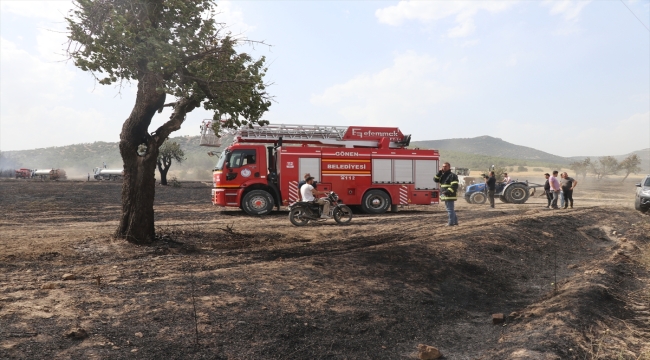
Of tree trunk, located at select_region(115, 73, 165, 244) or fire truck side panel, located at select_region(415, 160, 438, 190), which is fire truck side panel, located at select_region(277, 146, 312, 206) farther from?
tree trunk, located at select_region(115, 73, 165, 244)

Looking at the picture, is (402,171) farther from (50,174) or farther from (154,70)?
(50,174)

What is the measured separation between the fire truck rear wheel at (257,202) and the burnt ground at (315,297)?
19.0 feet

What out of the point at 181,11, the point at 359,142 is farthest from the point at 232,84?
the point at 359,142

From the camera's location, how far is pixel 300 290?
6.82m

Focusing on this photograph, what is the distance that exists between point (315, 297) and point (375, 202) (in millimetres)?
13118

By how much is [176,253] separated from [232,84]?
3.56m

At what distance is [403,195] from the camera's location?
20.0 meters

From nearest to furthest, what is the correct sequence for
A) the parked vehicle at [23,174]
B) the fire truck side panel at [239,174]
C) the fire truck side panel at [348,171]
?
the fire truck side panel at [239,174] < the fire truck side panel at [348,171] < the parked vehicle at [23,174]

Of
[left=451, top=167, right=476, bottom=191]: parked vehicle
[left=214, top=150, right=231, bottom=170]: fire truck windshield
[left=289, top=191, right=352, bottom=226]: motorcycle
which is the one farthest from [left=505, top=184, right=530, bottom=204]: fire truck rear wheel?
[left=214, top=150, right=231, bottom=170]: fire truck windshield

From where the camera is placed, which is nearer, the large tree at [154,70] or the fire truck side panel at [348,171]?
the large tree at [154,70]

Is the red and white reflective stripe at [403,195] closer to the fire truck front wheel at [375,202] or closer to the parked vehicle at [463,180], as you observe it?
the fire truck front wheel at [375,202]

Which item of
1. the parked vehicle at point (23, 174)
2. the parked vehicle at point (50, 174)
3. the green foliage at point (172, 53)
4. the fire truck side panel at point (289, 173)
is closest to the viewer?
the green foliage at point (172, 53)

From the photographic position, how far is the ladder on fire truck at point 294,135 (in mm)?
18469

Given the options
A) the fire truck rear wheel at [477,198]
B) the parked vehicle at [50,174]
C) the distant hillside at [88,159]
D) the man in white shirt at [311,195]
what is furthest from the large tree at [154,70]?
the distant hillside at [88,159]
